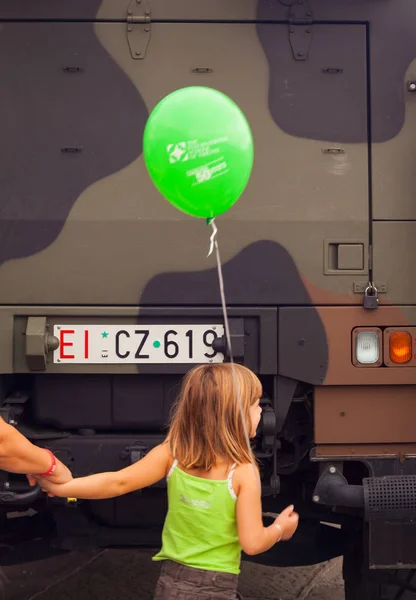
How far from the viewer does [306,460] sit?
447 centimetres

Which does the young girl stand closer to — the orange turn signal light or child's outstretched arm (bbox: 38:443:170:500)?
child's outstretched arm (bbox: 38:443:170:500)

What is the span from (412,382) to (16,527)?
228 centimetres

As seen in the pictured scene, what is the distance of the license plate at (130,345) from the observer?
4.11m

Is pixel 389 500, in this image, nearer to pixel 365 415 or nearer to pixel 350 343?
pixel 365 415

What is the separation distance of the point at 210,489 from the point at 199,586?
29 centimetres

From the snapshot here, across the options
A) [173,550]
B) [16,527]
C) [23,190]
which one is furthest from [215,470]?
[16,527]

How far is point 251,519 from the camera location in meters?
2.73

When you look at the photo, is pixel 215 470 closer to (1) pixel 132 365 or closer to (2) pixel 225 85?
(1) pixel 132 365

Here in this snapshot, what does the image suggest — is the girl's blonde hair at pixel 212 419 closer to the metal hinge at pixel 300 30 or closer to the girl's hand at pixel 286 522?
the girl's hand at pixel 286 522

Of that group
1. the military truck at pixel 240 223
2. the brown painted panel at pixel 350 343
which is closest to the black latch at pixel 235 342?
the military truck at pixel 240 223

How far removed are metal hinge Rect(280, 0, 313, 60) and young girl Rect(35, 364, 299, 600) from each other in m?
1.88

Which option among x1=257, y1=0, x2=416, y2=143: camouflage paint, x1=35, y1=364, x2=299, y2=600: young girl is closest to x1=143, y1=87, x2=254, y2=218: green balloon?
x1=35, y1=364, x2=299, y2=600: young girl

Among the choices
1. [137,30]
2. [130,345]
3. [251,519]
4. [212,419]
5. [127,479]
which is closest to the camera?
[251,519]

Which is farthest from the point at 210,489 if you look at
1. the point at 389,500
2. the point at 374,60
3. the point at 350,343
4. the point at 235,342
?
the point at 374,60
